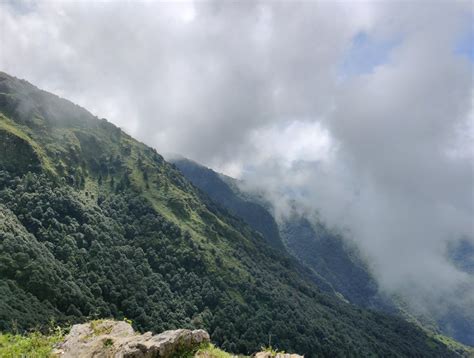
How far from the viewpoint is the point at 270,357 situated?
3209cm

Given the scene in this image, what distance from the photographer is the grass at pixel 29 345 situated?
33.2 metres

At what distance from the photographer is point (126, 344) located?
31.8 metres

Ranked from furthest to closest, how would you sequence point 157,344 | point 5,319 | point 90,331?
1. point 5,319
2. point 90,331
3. point 157,344

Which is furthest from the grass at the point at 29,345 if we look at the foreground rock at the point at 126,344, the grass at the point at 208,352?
the grass at the point at 208,352

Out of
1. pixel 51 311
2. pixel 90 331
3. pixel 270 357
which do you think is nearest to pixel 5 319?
pixel 51 311

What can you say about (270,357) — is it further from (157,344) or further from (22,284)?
(22,284)

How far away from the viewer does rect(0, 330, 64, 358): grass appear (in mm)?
33188

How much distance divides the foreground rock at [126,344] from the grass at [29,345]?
1047 mm

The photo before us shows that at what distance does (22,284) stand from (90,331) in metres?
186

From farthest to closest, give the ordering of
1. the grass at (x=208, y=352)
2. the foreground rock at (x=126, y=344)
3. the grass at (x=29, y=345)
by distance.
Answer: the grass at (x=29, y=345) < the grass at (x=208, y=352) < the foreground rock at (x=126, y=344)

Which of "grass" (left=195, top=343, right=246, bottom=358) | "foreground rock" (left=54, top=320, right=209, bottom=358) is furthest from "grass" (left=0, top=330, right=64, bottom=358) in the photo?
"grass" (left=195, top=343, right=246, bottom=358)

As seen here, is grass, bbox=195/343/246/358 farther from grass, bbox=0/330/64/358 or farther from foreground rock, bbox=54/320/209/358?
grass, bbox=0/330/64/358

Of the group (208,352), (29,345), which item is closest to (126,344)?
(208,352)

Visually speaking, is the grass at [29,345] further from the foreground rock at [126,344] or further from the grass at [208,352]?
the grass at [208,352]
